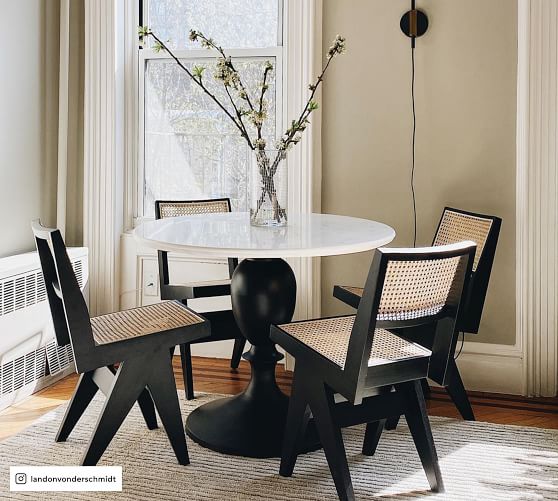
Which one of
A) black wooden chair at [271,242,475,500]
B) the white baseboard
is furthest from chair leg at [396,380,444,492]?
the white baseboard

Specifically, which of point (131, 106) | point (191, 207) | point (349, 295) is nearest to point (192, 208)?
point (191, 207)

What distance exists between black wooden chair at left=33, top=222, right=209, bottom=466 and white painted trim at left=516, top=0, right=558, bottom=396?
148cm

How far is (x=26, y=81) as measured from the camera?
3102mm

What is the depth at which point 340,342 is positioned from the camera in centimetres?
214

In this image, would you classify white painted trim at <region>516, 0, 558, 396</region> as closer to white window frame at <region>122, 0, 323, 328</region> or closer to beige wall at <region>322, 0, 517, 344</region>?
beige wall at <region>322, 0, 517, 344</region>

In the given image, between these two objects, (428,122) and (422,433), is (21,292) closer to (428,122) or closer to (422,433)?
(422,433)

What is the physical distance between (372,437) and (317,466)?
0.22 metres

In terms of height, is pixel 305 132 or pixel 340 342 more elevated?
pixel 305 132

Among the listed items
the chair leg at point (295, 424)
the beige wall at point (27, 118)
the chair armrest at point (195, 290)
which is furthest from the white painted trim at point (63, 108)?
the chair leg at point (295, 424)

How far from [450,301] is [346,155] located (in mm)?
1312

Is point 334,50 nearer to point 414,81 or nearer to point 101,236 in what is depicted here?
point 414,81

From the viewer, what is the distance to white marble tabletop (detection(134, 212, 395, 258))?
6.81 ft

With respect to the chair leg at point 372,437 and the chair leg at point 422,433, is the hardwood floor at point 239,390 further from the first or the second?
the chair leg at point 422,433

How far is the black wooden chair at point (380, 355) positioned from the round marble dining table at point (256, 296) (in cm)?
23
